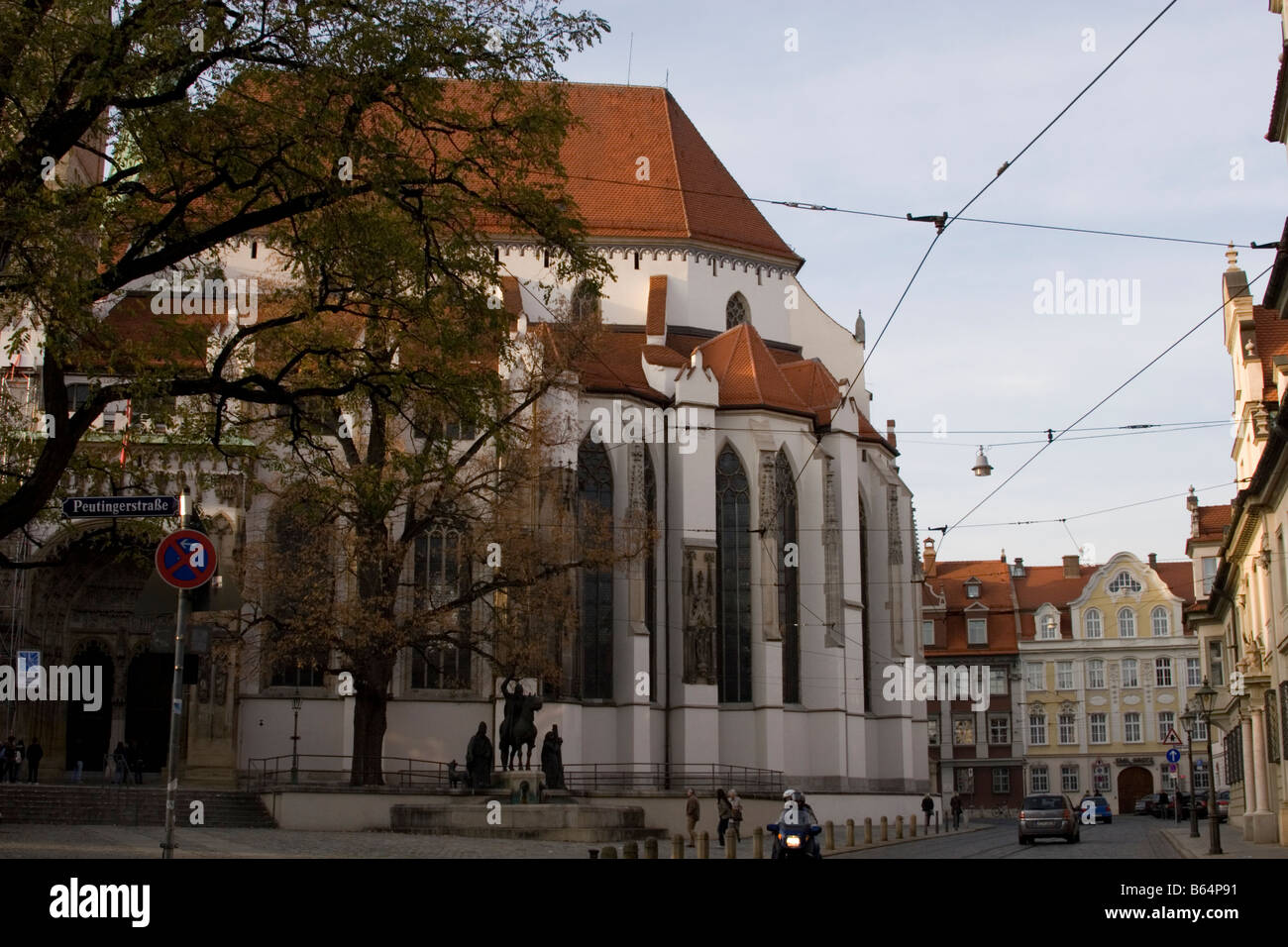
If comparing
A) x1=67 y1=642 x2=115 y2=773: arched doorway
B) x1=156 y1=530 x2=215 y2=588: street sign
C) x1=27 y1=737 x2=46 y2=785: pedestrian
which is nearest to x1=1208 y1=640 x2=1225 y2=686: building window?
x1=67 y1=642 x2=115 y2=773: arched doorway

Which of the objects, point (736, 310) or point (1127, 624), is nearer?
point (736, 310)

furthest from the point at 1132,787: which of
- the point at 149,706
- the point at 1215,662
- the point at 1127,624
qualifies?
the point at 149,706

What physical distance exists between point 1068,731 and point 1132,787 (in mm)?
3580

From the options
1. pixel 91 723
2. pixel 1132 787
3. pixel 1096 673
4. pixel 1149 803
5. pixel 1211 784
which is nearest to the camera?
pixel 1211 784

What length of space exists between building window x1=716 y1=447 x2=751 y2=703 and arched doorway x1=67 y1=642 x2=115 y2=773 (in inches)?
624

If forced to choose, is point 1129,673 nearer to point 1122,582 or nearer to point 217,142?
point 1122,582

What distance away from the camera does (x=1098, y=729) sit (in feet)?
228

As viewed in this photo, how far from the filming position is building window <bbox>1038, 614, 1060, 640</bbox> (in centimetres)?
7112

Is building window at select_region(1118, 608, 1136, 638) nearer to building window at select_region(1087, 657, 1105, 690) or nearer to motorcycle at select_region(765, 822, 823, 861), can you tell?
building window at select_region(1087, 657, 1105, 690)

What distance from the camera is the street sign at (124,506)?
13375 mm

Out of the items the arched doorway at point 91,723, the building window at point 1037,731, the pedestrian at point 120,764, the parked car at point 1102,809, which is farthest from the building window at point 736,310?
the building window at point 1037,731

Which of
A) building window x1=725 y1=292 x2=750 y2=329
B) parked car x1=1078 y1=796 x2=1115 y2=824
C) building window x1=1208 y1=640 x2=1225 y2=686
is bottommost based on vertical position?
parked car x1=1078 y1=796 x2=1115 y2=824

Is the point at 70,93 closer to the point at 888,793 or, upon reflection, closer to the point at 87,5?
the point at 87,5
